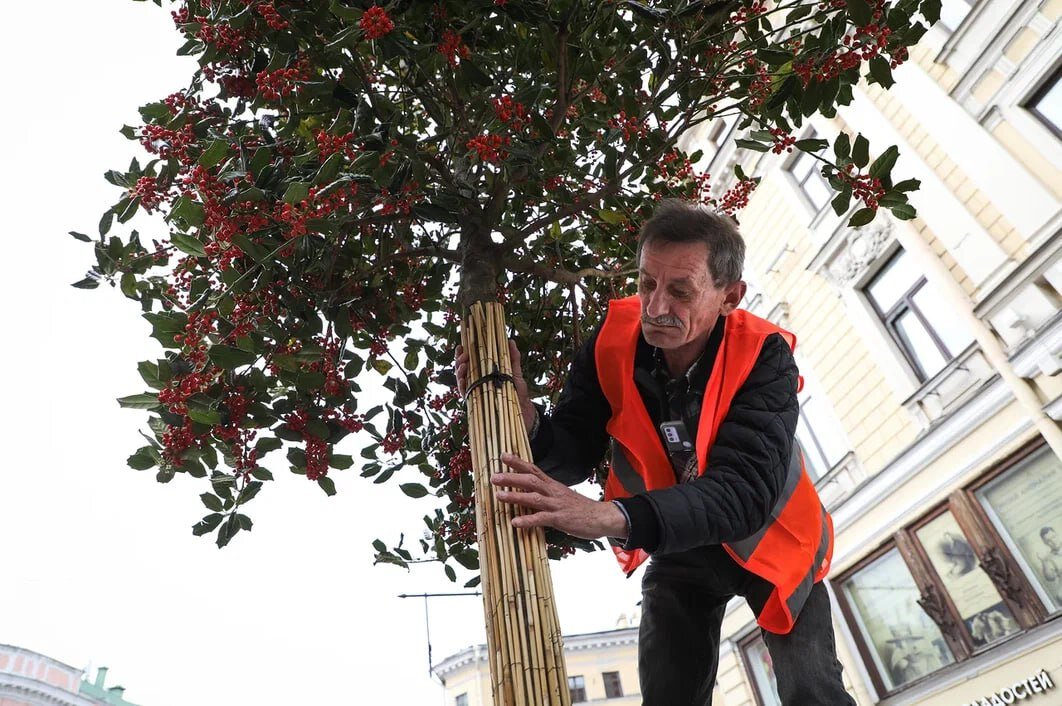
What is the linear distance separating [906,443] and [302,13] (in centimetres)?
802

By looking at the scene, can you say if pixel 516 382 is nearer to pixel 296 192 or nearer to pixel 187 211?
pixel 296 192

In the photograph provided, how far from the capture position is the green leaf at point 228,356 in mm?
1577

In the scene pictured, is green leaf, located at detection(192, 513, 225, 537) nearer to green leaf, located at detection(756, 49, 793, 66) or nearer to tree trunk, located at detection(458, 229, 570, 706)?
tree trunk, located at detection(458, 229, 570, 706)

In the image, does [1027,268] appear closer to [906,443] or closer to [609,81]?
[906,443]

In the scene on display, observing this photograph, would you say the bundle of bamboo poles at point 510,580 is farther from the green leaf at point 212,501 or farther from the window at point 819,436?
the window at point 819,436

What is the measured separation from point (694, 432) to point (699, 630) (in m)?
0.54

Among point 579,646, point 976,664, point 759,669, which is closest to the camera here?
point 976,664

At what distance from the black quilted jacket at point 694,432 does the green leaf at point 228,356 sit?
0.81m

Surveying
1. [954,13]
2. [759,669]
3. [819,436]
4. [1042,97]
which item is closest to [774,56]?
[1042,97]

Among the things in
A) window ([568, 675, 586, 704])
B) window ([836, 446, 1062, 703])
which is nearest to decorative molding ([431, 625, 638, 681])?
window ([568, 675, 586, 704])

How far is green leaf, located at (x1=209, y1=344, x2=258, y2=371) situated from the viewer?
1577 mm

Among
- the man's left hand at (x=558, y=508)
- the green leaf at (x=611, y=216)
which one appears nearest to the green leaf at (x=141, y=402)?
the man's left hand at (x=558, y=508)

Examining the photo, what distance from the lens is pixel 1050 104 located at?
6672mm

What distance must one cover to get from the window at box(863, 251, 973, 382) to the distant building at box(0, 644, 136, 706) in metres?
34.3
